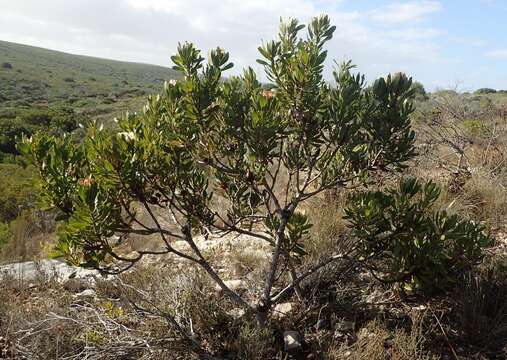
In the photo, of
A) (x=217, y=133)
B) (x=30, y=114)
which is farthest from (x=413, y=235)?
(x=30, y=114)

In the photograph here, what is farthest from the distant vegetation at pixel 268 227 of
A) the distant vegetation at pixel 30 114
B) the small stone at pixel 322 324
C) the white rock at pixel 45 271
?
the distant vegetation at pixel 30 114

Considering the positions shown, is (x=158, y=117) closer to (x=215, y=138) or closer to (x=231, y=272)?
(x=215, y=138)

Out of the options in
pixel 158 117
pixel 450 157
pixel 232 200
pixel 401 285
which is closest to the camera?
pixel 158 117

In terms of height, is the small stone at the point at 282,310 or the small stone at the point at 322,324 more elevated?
the small stone at the point at 322,324

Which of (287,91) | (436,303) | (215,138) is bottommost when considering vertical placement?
(436,303)

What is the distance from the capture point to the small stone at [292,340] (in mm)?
2961

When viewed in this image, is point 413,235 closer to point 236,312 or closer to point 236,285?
point 236,312

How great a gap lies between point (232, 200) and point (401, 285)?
1.36 metres

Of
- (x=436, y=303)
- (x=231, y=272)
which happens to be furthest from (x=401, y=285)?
(x=231, y=272)

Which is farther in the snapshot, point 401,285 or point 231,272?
point 231,272

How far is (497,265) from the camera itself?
3.39 metres

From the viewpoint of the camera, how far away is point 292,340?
299cm

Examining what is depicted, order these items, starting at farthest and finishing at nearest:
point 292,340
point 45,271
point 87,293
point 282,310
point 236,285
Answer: point 45,271 → point 87,293 → point 236,285 → point 282,310 → point 292,340

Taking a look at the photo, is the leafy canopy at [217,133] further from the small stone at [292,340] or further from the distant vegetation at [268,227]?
the small stone at [292,340]
